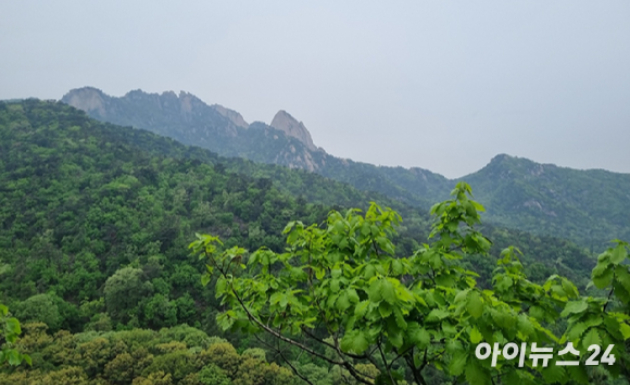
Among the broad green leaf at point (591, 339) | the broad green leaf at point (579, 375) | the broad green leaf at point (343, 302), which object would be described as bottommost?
the broad green leaf at point (579, 375)

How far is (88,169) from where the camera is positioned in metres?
70.9

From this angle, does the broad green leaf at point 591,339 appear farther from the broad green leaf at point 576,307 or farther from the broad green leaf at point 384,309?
the broad green leaf at point 384,309

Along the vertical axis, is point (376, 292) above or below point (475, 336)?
above

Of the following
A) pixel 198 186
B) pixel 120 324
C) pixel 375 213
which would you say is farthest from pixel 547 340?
pixel 198 186

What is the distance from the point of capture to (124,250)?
47.4 metres

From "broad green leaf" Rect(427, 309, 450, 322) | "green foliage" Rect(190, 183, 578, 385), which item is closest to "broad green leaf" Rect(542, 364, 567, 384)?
"green foliage" Rect(190, 183, 578, 385)

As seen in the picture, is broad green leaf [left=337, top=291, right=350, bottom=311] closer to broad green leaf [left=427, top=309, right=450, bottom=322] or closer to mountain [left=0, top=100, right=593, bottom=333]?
broad green leaf [left=427, top=309, right=450, bottom=322]

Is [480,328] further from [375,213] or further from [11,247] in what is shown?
[11,247]

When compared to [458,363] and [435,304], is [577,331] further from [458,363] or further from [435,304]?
[435,304]

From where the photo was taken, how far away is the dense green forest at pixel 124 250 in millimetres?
22922

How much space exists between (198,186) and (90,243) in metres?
28.1

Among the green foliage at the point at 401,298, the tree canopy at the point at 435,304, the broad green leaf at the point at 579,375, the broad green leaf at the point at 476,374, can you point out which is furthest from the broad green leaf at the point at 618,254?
the broad green leaf at the point at 476,374

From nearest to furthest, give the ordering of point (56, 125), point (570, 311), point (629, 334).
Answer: point (629, 334) < point (570, 311) < point (56, 125)

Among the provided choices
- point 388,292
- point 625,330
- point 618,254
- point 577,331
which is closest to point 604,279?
point 618,254
